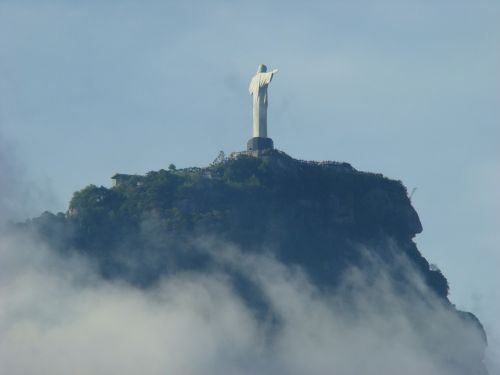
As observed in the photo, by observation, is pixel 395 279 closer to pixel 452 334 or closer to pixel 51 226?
pixel 452 334

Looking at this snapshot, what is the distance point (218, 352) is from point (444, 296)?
31.9 metres

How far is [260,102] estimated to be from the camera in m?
160

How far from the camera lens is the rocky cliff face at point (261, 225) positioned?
152m

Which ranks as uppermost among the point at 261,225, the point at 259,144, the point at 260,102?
the point at 260,102

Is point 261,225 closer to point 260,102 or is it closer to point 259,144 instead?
point 259,144

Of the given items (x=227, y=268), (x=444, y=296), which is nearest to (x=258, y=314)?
(x=227, y=268)

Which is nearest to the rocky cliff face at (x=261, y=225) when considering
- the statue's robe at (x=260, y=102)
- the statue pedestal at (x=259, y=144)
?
the statue pedestal at (x=259, y=144)

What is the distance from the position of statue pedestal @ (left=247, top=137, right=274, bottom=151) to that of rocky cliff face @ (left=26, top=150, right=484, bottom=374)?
80cm

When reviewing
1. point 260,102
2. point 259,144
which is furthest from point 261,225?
point 260,102

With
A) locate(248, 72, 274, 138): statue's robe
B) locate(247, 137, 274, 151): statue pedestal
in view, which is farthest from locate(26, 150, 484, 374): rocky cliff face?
locate(248, 72, 274, 138): statue's robe

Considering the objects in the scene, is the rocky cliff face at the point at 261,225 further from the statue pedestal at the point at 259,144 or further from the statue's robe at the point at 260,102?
A: the statue's robe at the point at 260,102

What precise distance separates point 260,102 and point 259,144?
15.1 ft

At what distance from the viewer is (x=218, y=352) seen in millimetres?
147500

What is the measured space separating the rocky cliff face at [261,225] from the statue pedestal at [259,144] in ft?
2.64
